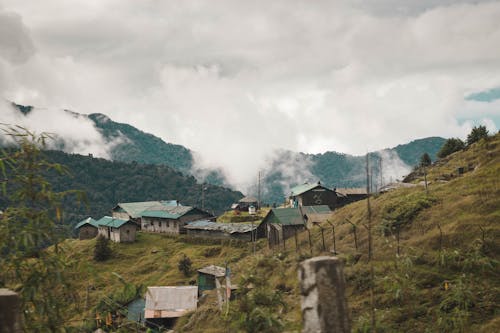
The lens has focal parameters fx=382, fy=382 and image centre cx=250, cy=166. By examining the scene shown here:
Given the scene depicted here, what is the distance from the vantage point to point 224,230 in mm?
64125

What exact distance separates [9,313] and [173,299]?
3240 centimetres

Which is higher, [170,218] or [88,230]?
[170,218]

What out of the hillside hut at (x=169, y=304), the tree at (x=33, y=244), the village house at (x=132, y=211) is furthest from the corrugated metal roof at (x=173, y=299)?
the village house at (x=132, y=211)

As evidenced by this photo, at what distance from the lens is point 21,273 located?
181 inches

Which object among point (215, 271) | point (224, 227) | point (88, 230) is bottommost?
point (215, 271)

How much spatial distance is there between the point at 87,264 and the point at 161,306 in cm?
2993

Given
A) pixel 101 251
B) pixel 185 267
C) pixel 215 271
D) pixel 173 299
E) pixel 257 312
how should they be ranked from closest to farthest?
pixel 257 312, pixel 173 299, pixel 215 271, pixel 185 267, pixel 101 251

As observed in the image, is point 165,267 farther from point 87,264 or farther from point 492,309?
point 87,264

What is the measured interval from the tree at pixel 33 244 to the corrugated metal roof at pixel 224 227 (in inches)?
2179

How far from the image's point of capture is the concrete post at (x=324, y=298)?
10.9 feet

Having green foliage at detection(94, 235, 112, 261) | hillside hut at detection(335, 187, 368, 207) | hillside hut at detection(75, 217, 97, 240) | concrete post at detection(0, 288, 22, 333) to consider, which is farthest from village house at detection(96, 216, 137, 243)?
concrete post at detection(0, 288, 22, 333)

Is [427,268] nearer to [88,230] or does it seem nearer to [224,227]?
[224,227]

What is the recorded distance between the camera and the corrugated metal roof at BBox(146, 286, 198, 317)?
32269 mm

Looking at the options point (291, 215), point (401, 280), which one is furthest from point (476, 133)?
point (401, 280)
